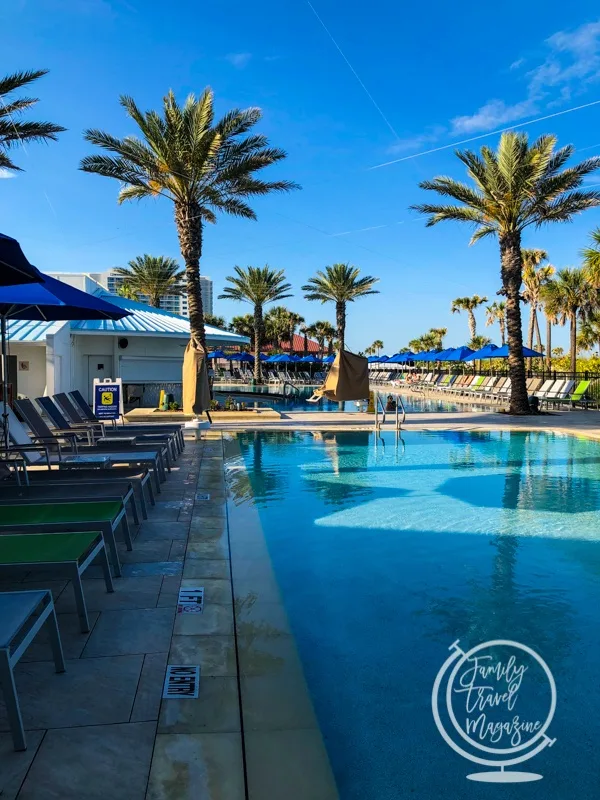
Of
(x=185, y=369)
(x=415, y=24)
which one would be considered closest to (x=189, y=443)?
(x=185, y=369)

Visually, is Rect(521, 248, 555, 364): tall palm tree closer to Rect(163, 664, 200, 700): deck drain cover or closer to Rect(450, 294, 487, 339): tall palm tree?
Rect(450, 294, 487, 339): tall palm tree

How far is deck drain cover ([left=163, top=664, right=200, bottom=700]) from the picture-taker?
289 centimetres

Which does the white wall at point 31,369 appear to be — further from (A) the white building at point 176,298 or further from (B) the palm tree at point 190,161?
(A) the white building at point 176,298

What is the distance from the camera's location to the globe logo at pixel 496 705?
2791 millimetres

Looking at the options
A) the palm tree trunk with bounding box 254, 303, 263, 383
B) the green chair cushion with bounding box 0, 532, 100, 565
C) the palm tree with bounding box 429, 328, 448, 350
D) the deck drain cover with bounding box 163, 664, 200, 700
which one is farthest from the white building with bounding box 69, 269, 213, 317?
the deck drain cover with bounding box 163, 664, 200, 700

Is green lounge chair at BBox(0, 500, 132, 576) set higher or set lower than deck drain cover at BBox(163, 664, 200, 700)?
higher

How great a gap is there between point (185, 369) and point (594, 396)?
1780cm

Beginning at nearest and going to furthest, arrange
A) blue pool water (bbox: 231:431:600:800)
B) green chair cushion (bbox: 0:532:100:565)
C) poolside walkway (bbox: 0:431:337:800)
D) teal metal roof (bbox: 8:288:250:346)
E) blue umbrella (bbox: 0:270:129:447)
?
poolside walkway (bbox: 0:431:337:800) → blue pool water (bbox: 231:431:600:800) → green chair cushion (bbox: 0:532:100:565) → blue umbrella (bbox: 0:270:129:447) → teal metal roof (bbox: 8:288:250:346)

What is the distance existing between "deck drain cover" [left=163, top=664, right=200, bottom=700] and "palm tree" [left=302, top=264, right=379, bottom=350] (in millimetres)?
33194

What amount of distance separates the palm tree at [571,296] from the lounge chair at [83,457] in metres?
32.0

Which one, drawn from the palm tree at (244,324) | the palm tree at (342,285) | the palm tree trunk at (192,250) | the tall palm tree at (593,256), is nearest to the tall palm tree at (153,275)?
the palm tree at (342,285)

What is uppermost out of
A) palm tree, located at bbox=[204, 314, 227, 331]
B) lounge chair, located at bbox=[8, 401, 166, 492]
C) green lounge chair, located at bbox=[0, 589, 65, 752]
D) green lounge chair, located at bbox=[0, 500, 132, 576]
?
palm tree, located at bbox=[204, 314, 227, 331]

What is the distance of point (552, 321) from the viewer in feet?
161

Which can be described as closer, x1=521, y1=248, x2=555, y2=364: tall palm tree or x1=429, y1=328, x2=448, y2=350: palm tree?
x1=521, y1=248, x2=555, y2=364: tall palm tree
